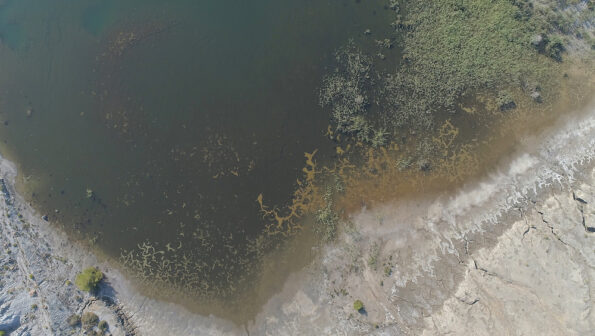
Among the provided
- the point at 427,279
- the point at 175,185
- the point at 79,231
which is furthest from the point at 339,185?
the point at 79,231

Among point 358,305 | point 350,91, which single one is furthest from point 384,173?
point 358,305

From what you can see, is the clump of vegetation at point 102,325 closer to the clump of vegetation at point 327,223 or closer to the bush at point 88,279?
the bush at point 88,279

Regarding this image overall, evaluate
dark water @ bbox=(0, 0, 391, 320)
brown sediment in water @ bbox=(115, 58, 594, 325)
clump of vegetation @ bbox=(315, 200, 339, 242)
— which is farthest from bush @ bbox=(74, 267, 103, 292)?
clump of vegetation @ bbox=(315, 200, 339, 242)

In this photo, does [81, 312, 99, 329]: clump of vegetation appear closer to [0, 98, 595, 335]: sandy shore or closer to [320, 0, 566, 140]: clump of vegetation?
[0, 98, 595, 335]: sandy shore

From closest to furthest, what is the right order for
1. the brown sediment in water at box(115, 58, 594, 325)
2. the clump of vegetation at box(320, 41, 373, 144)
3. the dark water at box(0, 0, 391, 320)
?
the brown sediment in water at box(115, 58, 594, 325) < the dark water at box(0, 0, 391, 320) < the clump of vegetation at box(320, 41, 373, 144)

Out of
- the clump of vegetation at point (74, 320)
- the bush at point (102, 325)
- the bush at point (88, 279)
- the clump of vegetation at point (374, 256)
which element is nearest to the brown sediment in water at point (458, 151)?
the clump of vegetation at point (374, 256)

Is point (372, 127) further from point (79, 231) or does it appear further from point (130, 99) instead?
point (79, 231)
